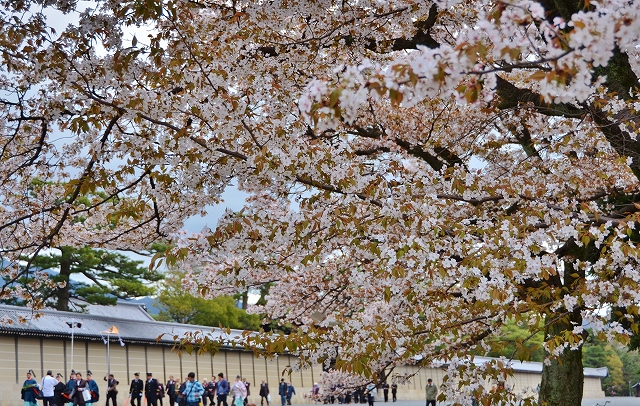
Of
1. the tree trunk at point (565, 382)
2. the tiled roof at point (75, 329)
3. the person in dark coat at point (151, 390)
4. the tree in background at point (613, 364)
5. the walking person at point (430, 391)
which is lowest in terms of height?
the tree in background at point (613, 364)

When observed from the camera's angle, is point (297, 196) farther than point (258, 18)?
No

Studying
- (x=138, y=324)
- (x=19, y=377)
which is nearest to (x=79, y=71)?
(x=19, y=377)

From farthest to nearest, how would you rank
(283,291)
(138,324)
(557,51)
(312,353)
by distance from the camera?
1. (138,324)
2. (283,291)
3. (312,353)
4. (557,51)

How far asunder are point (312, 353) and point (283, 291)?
6195 mm

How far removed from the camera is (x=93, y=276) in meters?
29.3

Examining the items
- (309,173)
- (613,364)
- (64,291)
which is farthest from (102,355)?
(613,364)

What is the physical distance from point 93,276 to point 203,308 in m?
7.80

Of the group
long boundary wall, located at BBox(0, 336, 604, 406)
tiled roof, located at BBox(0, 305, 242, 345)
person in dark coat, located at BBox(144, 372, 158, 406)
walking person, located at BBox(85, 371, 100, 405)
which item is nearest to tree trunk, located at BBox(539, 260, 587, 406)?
long boundary wall, located at BBox(0, 336, 604, 406)

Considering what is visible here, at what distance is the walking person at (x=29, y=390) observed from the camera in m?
17.7

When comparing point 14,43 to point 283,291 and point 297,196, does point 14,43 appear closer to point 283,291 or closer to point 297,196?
point 297,196

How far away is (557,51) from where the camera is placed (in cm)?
283

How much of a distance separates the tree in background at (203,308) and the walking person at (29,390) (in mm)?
17079

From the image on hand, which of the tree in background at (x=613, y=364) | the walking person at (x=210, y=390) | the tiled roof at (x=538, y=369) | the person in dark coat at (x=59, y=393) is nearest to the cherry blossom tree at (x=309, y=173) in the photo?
the person in dark coat at (x=59, y=393)

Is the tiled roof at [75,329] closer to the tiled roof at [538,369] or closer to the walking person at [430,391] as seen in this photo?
the walking person at [430,391]
